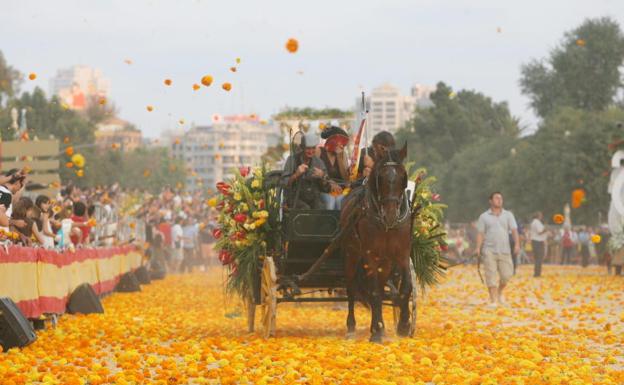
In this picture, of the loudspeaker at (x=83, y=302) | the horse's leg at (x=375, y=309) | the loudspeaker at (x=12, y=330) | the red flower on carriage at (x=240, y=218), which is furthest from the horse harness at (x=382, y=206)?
the loudspeaker at (x=83, y=302)

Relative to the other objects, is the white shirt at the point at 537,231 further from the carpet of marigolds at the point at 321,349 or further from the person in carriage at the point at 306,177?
the person in carriage at the point at 306,177

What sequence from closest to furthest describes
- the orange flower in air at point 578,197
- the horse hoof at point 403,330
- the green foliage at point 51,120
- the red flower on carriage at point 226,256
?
the horse hoof at point 403,330 → the red flower on carriage at point 226,256 → the orange flower in air at point 578,197 → the green foliage at point 51,120

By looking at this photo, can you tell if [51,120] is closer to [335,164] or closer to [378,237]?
[335,164]

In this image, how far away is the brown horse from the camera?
1348cm

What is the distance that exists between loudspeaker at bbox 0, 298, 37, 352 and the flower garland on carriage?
3077 mm

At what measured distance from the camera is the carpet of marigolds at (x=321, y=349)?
1074 centimetres

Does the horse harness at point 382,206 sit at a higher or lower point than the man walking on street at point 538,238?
higher

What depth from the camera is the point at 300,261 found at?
14984 mm

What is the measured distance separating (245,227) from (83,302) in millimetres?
5230

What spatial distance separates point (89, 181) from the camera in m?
95.1

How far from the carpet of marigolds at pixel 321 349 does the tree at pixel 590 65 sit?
7207 cm

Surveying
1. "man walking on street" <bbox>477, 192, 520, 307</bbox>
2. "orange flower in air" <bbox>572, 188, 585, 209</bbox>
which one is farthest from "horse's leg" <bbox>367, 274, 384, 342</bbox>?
"orange flower in air" <bbox>572, 188, 585, 209</bbox>

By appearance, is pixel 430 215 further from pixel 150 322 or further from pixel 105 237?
pixel 105 237

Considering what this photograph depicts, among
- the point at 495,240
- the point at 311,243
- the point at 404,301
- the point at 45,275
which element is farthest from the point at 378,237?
the point at 495,240
